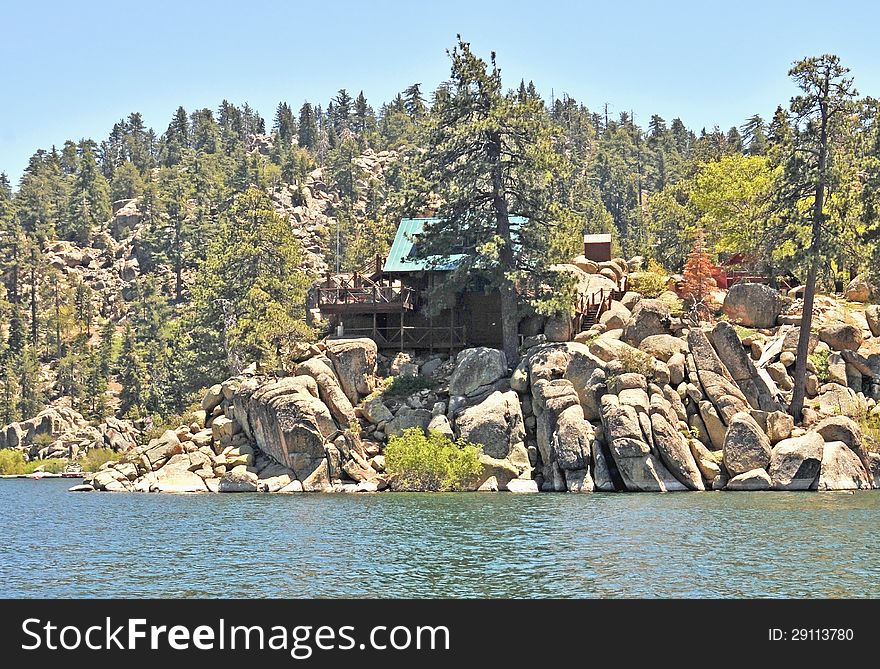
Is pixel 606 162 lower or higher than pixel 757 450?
higher

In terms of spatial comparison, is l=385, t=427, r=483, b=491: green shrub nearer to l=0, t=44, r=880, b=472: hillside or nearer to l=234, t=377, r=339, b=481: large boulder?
l=234, t=377, r=339, b=481: large boulder

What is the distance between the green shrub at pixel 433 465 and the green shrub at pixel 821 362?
17.6 metres

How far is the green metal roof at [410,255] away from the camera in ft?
181

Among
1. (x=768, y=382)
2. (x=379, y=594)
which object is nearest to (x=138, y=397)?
(x=768, y=382)

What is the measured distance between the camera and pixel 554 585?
22.9 meters

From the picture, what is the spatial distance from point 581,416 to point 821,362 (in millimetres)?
13288

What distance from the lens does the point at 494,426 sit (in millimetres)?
46906

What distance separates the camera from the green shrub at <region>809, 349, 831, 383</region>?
49.0m

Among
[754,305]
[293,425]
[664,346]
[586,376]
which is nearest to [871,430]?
[754,305]

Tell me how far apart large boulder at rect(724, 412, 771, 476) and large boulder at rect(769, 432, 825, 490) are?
636 millimetres

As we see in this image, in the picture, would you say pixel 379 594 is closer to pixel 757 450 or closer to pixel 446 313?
pixel 757 450

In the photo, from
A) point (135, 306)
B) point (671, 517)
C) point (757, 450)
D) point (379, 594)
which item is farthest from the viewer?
point (135, 306)
